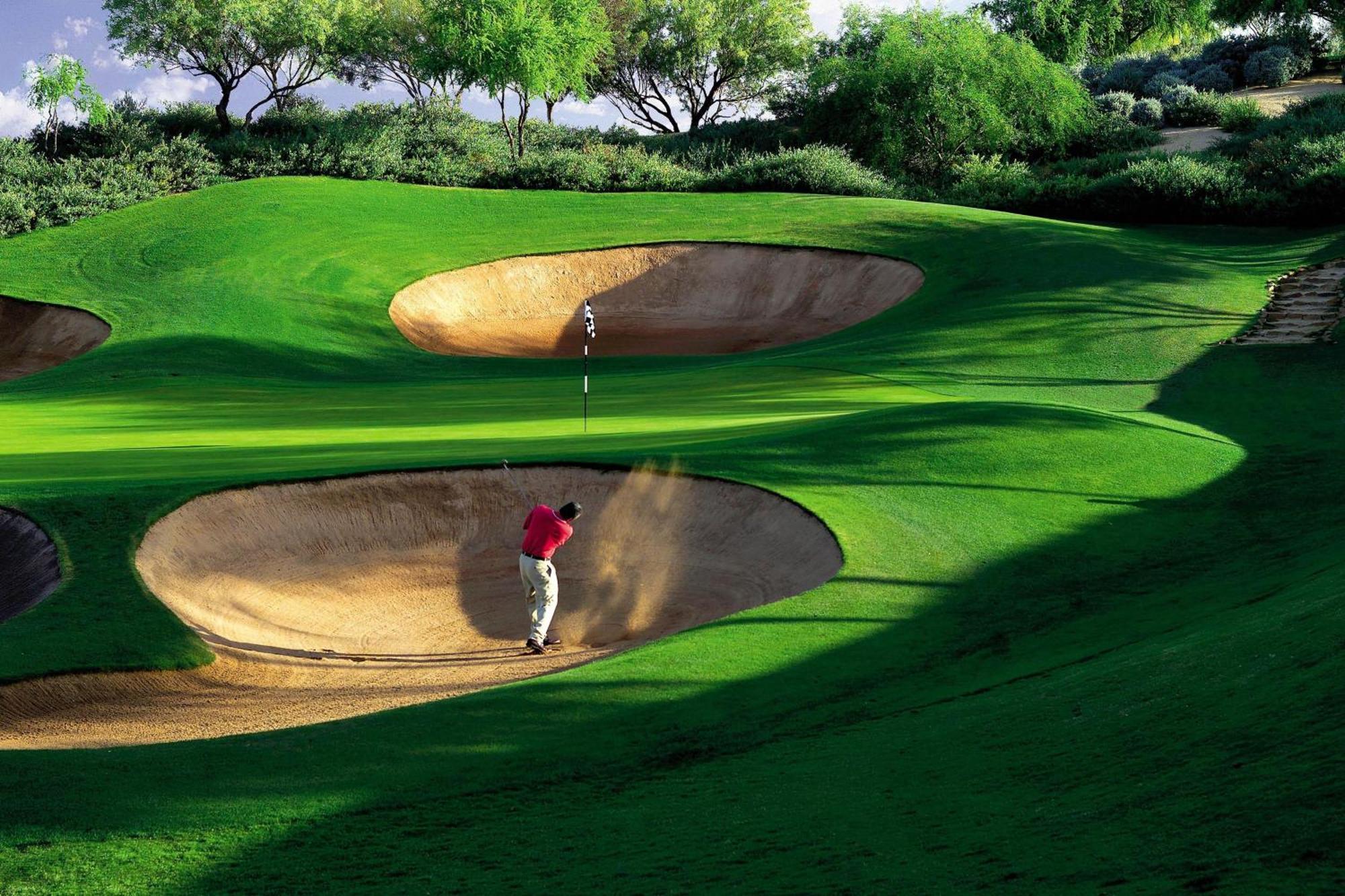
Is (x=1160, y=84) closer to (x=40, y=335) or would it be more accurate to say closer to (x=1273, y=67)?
(x=1273, y=67)

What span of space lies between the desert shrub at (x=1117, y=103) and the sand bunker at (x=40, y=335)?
158ft

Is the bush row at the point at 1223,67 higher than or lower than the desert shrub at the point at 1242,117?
higher

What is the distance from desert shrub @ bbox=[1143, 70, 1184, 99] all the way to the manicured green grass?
34.0 metres

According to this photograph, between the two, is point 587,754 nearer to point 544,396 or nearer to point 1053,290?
point 544,396

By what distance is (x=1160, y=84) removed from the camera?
227ft

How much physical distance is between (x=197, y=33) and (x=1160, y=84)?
53084mm

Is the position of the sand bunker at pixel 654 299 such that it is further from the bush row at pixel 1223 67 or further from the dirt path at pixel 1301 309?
the bush row at pixel 1223 67

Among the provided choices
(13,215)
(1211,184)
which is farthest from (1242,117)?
(13,215)

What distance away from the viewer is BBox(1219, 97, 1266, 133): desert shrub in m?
59.1

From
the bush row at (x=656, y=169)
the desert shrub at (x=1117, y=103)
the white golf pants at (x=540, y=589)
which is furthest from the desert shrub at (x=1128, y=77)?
the white golf pants at (x=540, y=589)

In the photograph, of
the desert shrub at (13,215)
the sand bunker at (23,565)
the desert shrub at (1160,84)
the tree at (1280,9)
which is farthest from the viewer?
the desert shrub at (1160,84)

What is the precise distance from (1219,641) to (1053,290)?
87.4 ft

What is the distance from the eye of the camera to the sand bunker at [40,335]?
3722 centimetres

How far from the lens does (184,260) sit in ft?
140
